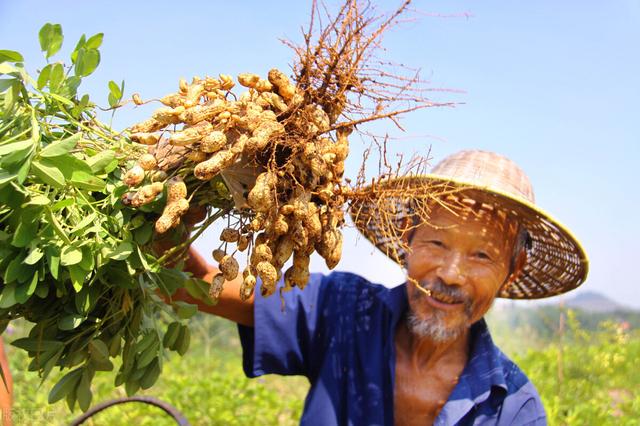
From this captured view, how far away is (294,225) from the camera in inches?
51.6

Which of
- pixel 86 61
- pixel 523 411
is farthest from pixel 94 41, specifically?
pixel 523 411

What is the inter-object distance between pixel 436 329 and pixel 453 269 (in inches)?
8.0

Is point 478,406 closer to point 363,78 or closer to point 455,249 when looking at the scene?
point 455,249

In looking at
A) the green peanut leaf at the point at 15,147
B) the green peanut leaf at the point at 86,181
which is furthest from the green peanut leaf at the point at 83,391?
the green peanut leaf at the point at 15,147

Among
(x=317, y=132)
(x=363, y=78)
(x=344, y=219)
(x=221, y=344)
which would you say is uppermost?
(x=363, y=78)

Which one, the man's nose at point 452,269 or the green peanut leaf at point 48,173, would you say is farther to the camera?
the man's nose at point 452,269

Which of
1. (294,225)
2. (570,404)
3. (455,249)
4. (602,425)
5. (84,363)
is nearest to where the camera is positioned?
(294,225)

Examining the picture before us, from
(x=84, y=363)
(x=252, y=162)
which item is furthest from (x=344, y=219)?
(x=84, y=363)

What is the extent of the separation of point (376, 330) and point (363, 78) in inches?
41.9

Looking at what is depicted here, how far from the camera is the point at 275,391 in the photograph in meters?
3.80

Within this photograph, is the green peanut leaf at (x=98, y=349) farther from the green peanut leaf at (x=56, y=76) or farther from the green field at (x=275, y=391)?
the green peanut leaf at (x=56, y=76)

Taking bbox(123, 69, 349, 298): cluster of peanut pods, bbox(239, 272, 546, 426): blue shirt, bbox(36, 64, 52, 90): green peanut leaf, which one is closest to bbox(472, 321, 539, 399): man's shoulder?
bbox(239, 272, 546, 426): blue shirt

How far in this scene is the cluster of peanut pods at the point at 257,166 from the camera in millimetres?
1275

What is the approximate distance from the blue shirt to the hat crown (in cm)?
44
